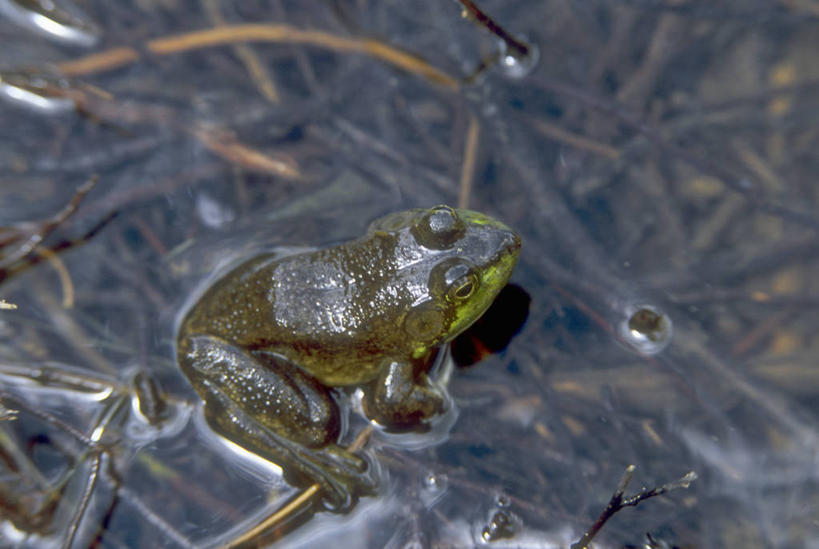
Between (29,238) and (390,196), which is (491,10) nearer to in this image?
(390,196)

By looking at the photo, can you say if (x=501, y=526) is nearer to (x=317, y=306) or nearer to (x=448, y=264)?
(x=448, y=264)

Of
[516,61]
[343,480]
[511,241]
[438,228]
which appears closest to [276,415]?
[343,480]

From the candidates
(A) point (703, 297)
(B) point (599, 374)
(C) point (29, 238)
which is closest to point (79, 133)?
(C) point (29, 238)

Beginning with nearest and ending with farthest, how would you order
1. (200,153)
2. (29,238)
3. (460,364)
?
(460,364)
(29,238)
(200,153)

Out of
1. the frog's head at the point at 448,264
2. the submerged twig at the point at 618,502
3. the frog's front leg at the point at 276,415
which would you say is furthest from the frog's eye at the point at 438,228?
the submerged twig at the point at 618,502

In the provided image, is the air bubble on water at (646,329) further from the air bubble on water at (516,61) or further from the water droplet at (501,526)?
the air bubble on water at (516,61)

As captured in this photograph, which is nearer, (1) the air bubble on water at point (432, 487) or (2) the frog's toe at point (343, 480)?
(2) the frog's toe at point (343, 480)
